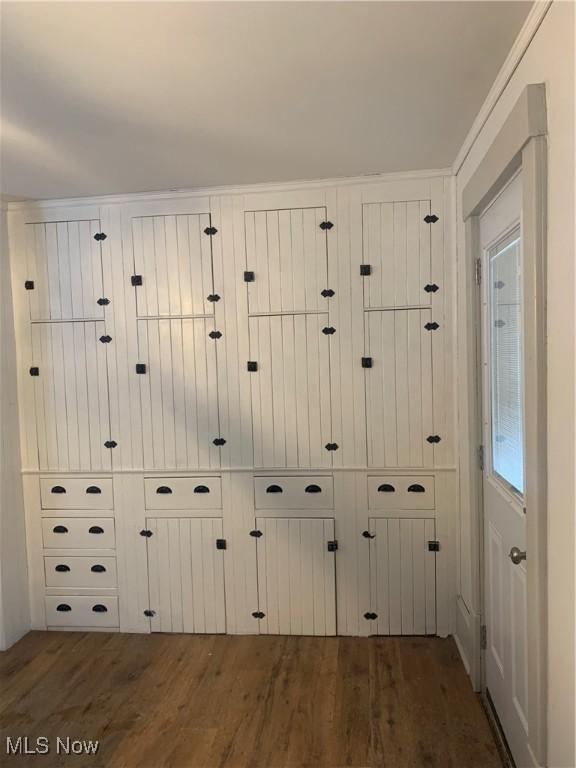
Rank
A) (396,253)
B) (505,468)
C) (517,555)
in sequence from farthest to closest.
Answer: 1. (396,253)
2. (505,468)
3. (517,555)

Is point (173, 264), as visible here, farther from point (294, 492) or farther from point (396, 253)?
point (294, 492)

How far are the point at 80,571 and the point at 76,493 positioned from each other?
1.54ft

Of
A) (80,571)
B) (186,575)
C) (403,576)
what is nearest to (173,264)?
(186,575)

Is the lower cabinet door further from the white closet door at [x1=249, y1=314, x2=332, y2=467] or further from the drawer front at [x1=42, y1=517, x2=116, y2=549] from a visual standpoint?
the white closet door at [x1=249, y1=314, x2=332, y2=467]

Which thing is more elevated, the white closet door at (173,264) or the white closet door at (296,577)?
the white closet door at (173,264)

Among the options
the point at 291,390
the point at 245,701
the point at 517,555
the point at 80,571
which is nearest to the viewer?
the point at 517,555

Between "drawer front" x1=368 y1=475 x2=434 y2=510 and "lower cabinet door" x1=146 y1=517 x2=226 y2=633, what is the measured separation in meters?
0.90

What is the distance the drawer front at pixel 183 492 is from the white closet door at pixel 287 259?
1023mm

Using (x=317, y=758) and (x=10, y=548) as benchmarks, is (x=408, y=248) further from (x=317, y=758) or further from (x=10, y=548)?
(x=10, y=548)

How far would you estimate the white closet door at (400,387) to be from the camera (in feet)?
9.46

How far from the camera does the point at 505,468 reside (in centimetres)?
210

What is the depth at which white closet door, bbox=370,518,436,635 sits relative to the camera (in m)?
2.94

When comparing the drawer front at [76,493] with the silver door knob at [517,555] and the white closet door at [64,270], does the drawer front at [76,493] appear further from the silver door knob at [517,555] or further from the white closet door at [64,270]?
the silver door knob at [517,555]

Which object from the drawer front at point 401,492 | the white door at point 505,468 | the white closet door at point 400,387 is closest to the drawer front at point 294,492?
the drawer front at point 401,492
